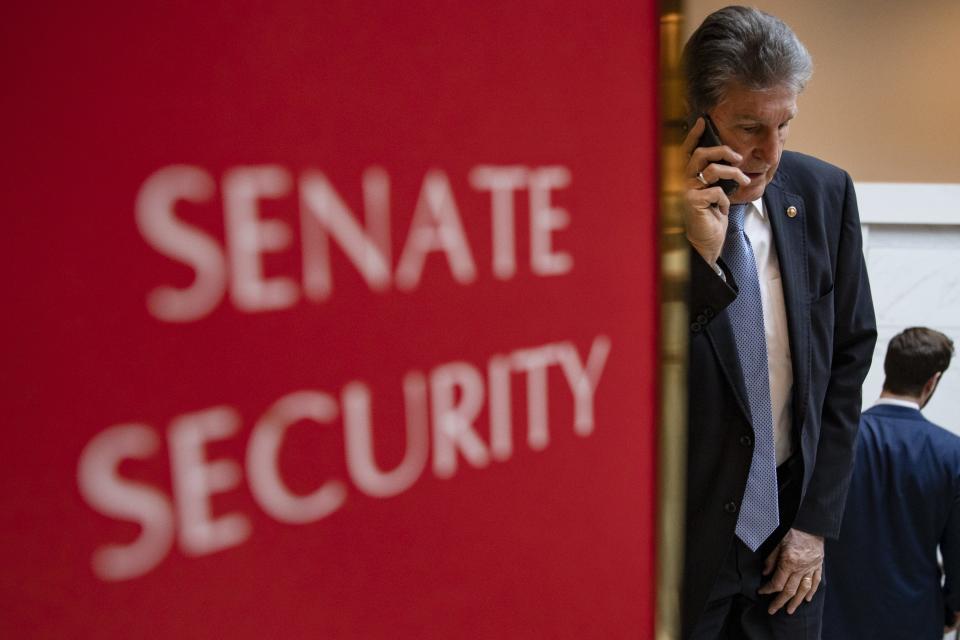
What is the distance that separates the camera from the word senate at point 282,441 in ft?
1.52

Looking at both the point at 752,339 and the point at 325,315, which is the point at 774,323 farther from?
the point at 325,315

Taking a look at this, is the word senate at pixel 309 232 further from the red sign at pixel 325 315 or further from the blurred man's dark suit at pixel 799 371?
the blurred man's dark suit at pixel 799 371

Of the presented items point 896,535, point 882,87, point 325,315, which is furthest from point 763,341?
point 882,87

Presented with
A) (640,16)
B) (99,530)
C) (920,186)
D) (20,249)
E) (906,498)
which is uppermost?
(640,16)

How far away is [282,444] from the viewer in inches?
20.6

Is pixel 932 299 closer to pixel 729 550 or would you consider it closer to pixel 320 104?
pixel 729 550

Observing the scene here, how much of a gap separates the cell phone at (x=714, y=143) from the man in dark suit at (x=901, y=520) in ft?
3.70

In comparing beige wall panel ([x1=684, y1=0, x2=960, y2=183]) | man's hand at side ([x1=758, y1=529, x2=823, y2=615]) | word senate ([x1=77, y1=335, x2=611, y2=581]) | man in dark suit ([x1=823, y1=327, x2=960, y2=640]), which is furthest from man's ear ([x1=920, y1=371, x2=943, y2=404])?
word senate ([x1=77, y1=335, x2=611, y2=581])

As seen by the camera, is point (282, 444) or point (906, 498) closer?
point (282, 444)

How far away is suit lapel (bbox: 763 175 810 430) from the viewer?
134 centimetres

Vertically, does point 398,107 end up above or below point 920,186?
above

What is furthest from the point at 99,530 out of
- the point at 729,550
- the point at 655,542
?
the point at 729,550

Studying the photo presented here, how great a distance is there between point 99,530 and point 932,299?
11.8 ft

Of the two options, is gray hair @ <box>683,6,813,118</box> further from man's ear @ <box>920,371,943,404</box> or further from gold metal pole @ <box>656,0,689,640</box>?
man's ear @ <box>920,371,943,404</box>
